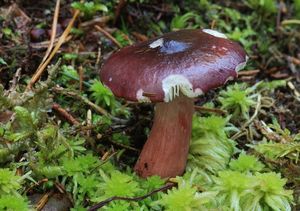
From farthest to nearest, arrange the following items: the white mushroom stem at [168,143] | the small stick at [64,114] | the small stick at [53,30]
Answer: the small stick at [53,30], the small stick at [64,114], the white mushroom stem at [168,143]

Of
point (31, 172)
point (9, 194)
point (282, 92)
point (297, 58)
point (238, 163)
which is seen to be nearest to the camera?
point (9, 194)

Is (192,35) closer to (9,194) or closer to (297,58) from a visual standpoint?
(9,194)

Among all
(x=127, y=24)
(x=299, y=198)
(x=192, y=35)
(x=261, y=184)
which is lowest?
(x=299, y=198)

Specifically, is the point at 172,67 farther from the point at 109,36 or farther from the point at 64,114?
the point at 109,36

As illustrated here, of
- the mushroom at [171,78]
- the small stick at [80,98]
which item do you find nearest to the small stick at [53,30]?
the small stick at [80,98]

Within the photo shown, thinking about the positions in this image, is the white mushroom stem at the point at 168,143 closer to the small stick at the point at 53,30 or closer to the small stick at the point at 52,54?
the small stick at the point at 52,54

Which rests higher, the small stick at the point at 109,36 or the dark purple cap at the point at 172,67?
the dark purple cap at the point at 172,67

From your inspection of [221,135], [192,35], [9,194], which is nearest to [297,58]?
[221,135]
